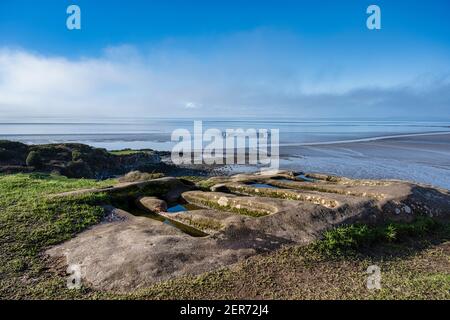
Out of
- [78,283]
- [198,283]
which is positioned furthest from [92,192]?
[198,283]

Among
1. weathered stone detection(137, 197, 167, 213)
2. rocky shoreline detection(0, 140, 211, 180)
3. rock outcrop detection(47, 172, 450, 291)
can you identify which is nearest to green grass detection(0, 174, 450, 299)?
rock outcrop detection(47, 172, 450, 291)

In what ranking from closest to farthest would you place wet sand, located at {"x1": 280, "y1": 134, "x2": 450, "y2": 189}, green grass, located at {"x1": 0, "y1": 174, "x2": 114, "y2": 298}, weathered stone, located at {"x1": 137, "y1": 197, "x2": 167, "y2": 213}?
1. green grass, located at {"x1": 0, "y1": 174, "x2": 114, "y2": 298}
2. weathered stone, located at {"x1": 137, "y1": 197, "x2": 167, "y2": 213}
3. wet sand, located at {"x1": 280, "y1": 134, "x2": 450, "y2": 189}

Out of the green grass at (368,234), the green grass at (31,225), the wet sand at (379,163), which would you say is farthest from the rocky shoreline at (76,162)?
the green grass at (368,234)

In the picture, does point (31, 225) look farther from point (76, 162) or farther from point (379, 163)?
point (379, 163)

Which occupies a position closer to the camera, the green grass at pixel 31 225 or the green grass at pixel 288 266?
the green grass at pixel 288 266

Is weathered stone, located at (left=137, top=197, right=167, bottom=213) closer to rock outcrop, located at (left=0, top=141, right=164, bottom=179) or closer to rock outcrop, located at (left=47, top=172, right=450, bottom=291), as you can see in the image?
rock outcrop, located at (left=47, top=172, right=450, bottom=291)

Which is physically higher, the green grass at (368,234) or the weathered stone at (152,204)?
the weathered stone at (152,204)

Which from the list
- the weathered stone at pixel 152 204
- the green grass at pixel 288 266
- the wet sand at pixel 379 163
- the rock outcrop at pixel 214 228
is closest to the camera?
the green grass at pixel 288 266

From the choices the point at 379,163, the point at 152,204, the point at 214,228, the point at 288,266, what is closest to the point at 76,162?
the point at 152,204

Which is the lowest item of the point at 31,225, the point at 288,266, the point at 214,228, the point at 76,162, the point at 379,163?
the point at 288,266

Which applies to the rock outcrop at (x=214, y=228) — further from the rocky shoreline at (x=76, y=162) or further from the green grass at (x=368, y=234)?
the rocky shoreline at (x=76, y=162)
